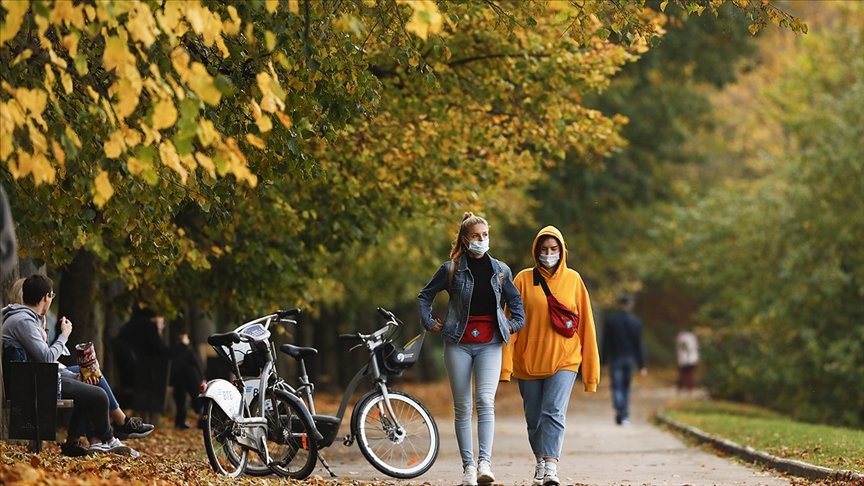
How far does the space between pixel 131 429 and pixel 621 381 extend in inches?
448

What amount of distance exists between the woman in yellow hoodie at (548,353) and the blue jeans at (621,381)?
11.1m

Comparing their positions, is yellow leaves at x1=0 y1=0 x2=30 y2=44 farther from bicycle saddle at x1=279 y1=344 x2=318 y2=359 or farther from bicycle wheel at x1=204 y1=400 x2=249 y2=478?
bicycle saddle at x1=279 y1=344 x2=318 y2=359

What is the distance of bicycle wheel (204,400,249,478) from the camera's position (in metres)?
9.25

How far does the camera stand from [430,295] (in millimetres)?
8891

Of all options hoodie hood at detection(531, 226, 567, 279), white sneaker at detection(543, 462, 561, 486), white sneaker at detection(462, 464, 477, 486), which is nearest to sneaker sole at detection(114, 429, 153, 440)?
white sneaker at detection(462, 464, 477, 486)

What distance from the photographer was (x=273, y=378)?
31.7 feet

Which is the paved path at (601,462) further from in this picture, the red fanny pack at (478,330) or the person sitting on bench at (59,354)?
the person sitting on bench at (59,354)

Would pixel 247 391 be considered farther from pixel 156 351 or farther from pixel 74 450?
pixel 156 351

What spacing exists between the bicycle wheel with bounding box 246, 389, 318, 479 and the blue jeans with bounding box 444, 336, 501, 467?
45.9 inches

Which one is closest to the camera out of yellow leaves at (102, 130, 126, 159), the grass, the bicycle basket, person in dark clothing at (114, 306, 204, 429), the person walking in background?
yellow leaves at (102, 130, 126, 159)

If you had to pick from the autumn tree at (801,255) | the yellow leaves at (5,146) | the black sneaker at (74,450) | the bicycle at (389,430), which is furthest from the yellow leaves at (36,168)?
the autumn tree at (801,255)

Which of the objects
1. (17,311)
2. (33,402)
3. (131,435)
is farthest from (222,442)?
(17,311)

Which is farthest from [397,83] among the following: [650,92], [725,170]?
[725,170]

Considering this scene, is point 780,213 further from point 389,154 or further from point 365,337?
point 365,337
